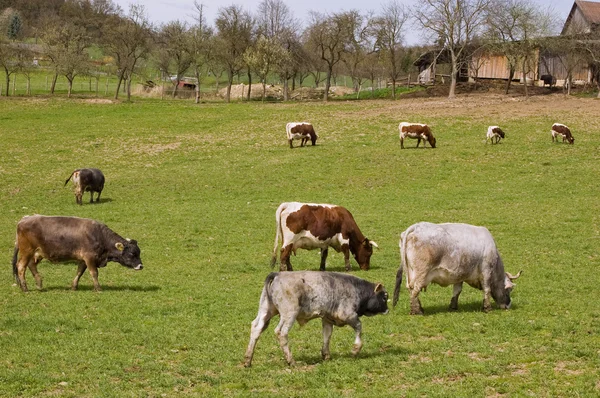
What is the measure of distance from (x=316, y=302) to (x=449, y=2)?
61.5 metres

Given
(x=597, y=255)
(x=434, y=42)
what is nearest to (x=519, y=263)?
(x=597, y=255)

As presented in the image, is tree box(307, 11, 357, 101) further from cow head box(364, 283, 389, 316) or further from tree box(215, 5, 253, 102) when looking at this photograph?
cow head box(364, 283, 389, 316)

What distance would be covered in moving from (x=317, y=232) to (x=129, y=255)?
480 cm

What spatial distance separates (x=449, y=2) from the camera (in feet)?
225

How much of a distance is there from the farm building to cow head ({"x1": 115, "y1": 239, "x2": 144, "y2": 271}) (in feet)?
188

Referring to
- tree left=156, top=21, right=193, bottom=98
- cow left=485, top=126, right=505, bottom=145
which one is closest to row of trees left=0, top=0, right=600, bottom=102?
tree left=156, top=21, right=193, bottom=98

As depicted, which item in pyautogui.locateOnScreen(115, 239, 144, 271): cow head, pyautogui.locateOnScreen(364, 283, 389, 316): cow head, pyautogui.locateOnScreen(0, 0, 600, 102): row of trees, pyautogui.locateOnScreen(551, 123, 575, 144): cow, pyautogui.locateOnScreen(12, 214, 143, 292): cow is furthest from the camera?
pyautogui.locateOnScreen(0, 0, 600, 102): row of trees

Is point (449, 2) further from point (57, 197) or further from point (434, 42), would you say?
point (57, 197)

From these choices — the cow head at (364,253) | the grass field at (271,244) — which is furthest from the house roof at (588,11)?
the cow head at (364,253)

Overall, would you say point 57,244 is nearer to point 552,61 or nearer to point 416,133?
point 416,133

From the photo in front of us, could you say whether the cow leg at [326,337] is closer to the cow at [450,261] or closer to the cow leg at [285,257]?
the cow at [450,261]

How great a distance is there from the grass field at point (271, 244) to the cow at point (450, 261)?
1.57ft

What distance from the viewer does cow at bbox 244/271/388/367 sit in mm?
11477

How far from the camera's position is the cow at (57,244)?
17484mm
